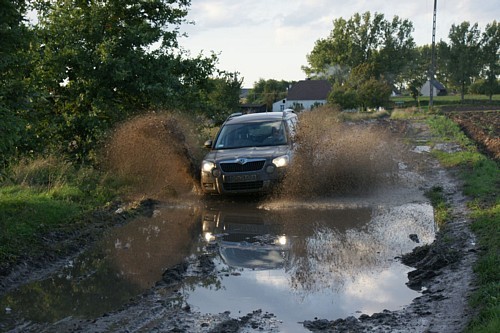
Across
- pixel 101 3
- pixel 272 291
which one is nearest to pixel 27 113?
pixel 272 291

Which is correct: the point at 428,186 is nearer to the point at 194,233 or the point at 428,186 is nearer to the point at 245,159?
the point at 245,159

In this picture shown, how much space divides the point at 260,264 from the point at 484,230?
3.38 metres

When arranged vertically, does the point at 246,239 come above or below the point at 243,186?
below

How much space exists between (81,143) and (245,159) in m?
5.57

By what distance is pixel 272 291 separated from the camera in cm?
629

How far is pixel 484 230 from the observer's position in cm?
830

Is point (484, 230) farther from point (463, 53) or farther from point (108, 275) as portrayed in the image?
point (463, 53)

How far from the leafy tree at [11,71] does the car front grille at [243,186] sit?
4810mm

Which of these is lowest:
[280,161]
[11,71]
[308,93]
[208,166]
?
[208,166]

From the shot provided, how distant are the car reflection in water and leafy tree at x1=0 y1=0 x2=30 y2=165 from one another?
10.6ft

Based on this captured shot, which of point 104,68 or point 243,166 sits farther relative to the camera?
point 104,68

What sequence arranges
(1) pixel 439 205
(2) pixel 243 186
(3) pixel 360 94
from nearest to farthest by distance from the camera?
(1) pixel 439 205, (2) pixel 243 186, (3) pixel 360 94

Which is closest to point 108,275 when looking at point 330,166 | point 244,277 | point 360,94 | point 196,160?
point 244,277

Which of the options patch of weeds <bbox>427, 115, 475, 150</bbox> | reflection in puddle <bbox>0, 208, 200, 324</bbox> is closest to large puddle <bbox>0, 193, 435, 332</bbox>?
reflection in puddle <bbox>0, 208, 200, 324</bbox>
